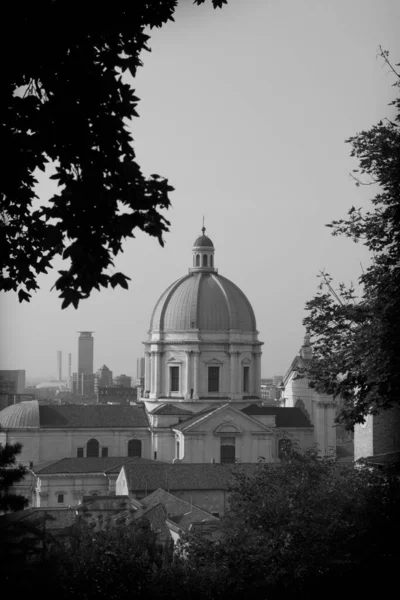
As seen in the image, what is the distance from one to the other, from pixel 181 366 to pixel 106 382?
371 feet

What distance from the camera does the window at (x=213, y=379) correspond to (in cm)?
5706

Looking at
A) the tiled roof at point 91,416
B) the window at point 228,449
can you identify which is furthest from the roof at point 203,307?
the window at point 228,449

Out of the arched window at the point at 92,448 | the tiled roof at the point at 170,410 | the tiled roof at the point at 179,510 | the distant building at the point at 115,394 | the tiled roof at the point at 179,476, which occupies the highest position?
the distant building at the point at 115,394

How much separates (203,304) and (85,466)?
14744 millimetres

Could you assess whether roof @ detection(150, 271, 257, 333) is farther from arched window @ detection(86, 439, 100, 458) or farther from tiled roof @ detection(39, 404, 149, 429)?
arched window @ detection(86, 439, 100, 458)

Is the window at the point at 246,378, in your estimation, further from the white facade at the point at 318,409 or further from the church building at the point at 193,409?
the white facade at the point at 318,409

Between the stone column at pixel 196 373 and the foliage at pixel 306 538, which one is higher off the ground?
the stone column at pixel 196 373

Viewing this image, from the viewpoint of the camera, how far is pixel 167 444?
181ft

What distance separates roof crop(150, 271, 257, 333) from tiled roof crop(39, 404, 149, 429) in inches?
220

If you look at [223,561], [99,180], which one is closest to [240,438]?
[223,561]

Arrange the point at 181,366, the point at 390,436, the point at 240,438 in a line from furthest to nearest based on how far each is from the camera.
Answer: the point at 181,366 → the point at 240,438 → the point at 390,436

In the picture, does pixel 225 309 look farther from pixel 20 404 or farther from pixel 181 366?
pixel 20 404

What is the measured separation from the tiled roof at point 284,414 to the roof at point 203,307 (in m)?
5.03

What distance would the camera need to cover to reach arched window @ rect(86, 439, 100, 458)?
183 ft
